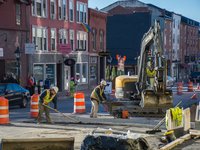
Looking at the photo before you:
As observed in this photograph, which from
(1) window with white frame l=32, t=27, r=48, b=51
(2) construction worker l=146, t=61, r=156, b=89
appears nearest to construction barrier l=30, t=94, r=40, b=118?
(2) construction worker l=146, t=61, r=156, b=89

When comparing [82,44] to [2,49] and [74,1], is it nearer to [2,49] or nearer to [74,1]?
[74,1]

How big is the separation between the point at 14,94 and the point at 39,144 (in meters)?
17.2

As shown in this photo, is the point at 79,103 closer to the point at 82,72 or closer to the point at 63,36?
the point at 63,36

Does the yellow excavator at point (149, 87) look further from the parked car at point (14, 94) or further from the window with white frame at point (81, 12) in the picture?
the window with white frame at point (81, 12)

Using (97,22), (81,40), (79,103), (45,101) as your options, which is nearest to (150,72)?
(79,103)

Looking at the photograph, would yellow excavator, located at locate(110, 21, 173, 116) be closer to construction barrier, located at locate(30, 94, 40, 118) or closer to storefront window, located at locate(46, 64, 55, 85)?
construction barrier, located at locate(30, 94, 40, 118)

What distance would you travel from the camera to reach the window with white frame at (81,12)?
171 feet

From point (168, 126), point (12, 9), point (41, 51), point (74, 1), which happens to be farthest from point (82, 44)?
point (168, 126)

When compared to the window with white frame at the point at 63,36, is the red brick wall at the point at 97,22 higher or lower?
higher

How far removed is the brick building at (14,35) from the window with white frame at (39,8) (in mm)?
1147

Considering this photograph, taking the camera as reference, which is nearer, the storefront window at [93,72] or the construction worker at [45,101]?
the construction worker at [45,101]

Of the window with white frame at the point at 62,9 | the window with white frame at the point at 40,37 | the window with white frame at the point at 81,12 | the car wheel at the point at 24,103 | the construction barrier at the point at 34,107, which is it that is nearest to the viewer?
the construction barrier at the point at 34,107

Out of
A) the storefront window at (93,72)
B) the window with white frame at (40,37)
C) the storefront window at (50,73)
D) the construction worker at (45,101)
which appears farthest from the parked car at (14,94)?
the storefront window at (93,72)

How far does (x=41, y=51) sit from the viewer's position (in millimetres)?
43625
